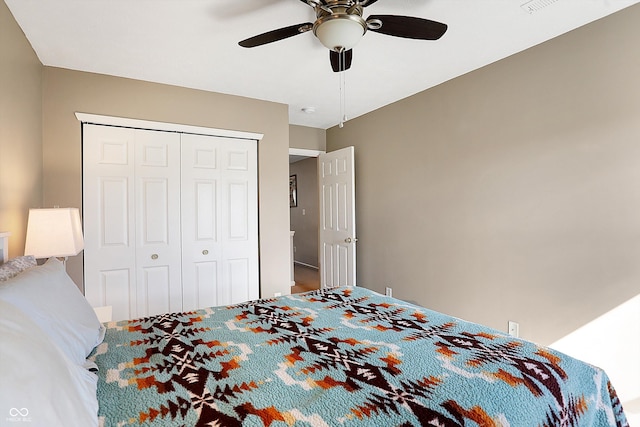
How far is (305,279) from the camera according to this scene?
5.66 metres

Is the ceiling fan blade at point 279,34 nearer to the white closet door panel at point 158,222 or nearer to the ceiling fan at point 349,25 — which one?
the ceiling fan at point 349,25

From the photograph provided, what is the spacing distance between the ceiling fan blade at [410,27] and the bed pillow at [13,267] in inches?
73.4

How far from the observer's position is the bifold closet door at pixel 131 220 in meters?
2.76

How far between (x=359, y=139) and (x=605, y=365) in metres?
3.06

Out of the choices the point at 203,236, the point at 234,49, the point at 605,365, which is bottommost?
the point at 605,365

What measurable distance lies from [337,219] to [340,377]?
310cm

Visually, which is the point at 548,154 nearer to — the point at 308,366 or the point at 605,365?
the point at 605,365

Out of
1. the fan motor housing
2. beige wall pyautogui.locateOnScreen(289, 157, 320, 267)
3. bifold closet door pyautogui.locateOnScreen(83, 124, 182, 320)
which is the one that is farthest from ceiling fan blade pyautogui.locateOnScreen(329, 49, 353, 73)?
beige wall pyautogui.locateOnScreen(289, 157, 320, 267)

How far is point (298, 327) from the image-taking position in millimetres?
1540

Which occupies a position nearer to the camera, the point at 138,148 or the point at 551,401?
the point at 551,401

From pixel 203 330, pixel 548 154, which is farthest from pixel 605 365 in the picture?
pixel 203 330

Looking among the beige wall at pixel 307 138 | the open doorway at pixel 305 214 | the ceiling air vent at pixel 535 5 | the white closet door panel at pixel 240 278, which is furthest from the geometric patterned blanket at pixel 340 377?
the open doorway at pixel 305 214

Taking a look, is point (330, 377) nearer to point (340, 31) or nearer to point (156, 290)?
point (340, 31)

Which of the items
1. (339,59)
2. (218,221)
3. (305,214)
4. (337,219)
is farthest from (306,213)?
(339,59)
